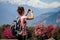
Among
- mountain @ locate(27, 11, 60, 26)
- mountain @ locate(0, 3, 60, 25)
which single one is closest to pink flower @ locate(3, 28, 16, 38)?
mountain @ locate(0, 3, 60, 25)

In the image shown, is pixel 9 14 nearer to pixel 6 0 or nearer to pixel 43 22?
pixel 6 0

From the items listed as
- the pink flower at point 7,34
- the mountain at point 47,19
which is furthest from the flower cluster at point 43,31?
the pink flower at point 7,34

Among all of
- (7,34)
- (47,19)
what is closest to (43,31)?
(47,19)

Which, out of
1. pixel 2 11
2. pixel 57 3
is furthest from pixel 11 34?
pixel 57 3

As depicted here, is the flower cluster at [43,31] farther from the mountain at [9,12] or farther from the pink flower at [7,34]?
the pink flower at [7,34]

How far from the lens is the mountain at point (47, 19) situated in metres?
1.93

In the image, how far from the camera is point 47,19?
1943 millimetres

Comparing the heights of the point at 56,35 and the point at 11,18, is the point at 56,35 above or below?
below

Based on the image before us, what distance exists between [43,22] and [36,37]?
0.17 m

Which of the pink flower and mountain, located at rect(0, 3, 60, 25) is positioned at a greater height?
mountain, located at rect(0, 3, 60, 25)

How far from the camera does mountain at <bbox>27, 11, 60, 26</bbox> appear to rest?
6.32 feet

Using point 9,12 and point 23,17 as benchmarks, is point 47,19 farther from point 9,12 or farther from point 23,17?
point 9,12

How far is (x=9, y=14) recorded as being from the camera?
75.9 inches

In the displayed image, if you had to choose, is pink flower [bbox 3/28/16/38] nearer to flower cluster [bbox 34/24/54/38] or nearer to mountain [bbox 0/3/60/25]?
mountain [bbox 0/3/60/25]
